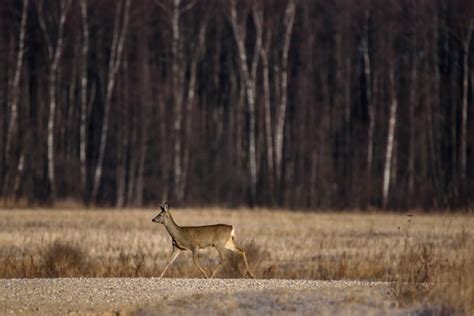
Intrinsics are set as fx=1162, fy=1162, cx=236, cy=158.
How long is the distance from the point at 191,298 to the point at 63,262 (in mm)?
6235

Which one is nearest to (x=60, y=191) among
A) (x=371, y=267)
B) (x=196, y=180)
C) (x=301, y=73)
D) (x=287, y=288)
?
(x=196, y=180)

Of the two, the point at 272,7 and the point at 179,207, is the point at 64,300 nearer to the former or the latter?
the point at 179,207

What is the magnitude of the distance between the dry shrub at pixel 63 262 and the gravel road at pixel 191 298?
141 inches

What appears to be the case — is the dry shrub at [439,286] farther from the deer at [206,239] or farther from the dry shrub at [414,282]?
the deer at [206,239]

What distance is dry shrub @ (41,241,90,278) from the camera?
66.1 ft

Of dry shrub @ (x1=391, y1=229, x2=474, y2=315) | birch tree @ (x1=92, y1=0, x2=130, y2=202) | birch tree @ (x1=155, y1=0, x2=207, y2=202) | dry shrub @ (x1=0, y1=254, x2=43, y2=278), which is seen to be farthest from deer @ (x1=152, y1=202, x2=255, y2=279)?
birch tree @ (x1=92, y1=0, x2=130, y2=202)

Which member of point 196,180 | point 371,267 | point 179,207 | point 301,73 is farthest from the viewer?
A: point 301,73

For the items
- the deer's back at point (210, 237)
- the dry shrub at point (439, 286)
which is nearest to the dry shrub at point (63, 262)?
the deer's back at point (210, 237)

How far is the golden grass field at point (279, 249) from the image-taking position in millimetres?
14781

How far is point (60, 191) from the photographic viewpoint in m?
45.6

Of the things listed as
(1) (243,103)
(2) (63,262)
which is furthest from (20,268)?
(1) (243,103)

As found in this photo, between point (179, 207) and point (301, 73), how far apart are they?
47.0 ft

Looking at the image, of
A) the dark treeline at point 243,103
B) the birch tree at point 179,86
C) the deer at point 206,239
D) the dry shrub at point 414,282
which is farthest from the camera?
the dark treeline at point 243,103

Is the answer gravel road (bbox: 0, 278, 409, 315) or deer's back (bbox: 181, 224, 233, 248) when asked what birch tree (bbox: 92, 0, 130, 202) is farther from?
gravel road (bbox: 0, 278, 409, 315)
